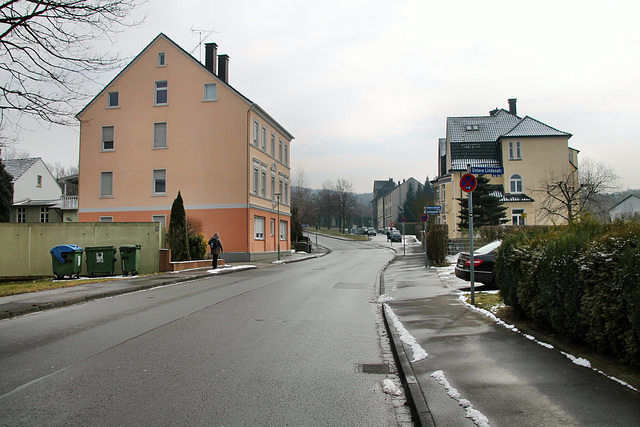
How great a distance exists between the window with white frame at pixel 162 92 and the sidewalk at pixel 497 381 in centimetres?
3347

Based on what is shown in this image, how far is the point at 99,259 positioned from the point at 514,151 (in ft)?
151

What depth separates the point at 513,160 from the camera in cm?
5416

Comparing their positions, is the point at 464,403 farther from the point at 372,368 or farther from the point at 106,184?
the point at 106,184

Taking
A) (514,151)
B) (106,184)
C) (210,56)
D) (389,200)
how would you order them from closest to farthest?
(106,184)
(210,56)
(514,151)
(389,200)

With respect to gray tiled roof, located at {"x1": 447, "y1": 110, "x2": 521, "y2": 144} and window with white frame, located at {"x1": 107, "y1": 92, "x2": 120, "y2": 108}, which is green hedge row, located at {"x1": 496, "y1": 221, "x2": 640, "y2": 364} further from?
gray tiled roof, located at {"x1": 447, "y1": 110, "x2": 521, "y2": 144}

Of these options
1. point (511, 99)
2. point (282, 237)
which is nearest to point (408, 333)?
point (282, 237)

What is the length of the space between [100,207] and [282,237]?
629 inches

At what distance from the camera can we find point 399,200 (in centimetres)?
12744

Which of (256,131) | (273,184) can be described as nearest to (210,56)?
(256,131)

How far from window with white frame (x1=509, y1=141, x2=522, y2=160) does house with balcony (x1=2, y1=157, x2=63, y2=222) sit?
46500 mm

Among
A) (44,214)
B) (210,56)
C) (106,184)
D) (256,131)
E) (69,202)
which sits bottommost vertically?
(44,214)

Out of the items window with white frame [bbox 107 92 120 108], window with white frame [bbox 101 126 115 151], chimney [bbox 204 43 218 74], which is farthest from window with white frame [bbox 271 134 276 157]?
window with white frame [bbox 101 126 115 151]

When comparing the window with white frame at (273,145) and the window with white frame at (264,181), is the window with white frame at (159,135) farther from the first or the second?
the window with white frame at (273,145)

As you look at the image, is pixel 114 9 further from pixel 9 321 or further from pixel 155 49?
pixel 155 49
